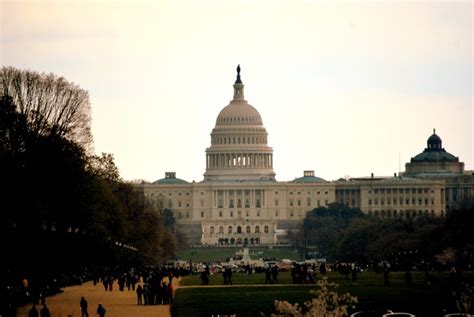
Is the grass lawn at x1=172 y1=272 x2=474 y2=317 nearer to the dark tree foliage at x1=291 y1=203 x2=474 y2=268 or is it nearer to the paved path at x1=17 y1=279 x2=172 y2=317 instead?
the paved path at x1=17 y1=279 x2=172 y2=317

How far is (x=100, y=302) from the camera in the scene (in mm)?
80250

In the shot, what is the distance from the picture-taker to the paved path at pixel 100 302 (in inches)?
A: 2835

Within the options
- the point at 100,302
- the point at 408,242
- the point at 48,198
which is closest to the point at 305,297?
the point at 100,302

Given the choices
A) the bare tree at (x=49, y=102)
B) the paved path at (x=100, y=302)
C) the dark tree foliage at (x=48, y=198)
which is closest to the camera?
the paved path at (x=100, y=302)

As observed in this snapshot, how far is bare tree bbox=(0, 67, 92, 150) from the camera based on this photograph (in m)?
98.5

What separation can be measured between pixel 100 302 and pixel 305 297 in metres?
9.04

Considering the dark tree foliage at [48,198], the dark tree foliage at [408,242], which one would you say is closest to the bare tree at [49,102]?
the dark tree foliage at [48,198]

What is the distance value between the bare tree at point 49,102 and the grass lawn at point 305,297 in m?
13.0

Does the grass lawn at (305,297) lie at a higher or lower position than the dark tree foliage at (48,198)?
lower

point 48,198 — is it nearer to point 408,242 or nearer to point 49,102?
point 49,102

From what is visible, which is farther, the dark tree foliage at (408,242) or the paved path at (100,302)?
the dark tree foliage at (408,242)

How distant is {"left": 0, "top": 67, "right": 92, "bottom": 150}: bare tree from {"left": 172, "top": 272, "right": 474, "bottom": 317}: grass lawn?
42.6 ft

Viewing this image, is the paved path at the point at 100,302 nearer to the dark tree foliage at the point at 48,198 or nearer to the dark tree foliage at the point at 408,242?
the dark tree foliage at the point at 48,198

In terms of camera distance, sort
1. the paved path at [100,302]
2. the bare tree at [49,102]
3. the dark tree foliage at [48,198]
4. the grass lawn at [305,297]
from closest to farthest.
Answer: the grass lawn at [305,297]
the paved path at [100,302]
the dark tree foliage at [48,198]
the bare tree at [49,102]
